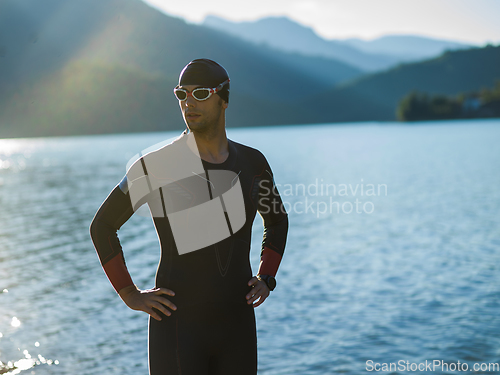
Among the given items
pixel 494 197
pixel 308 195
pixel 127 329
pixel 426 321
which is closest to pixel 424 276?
pixel 426 321

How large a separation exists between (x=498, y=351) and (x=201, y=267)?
9.36 metres

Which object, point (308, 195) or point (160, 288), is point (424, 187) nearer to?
point (308, 195)

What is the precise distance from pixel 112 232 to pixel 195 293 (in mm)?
634

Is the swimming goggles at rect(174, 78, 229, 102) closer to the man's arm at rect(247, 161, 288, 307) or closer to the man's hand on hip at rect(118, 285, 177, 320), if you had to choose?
A: the man's arm at rect(247, 161, 288, 307)

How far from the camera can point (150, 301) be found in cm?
316

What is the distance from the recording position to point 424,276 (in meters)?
16.5

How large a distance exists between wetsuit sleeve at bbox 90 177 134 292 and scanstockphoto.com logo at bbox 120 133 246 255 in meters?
0.07

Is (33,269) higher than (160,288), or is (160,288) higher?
(160,288)

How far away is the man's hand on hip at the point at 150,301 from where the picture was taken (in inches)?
124
